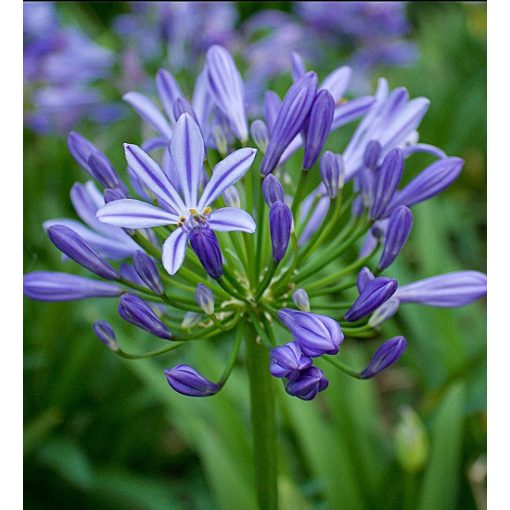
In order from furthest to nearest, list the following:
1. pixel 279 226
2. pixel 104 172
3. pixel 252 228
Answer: pixel 104 172 < pixel 279 226 < pixel 252 228

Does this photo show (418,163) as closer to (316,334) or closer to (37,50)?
(37,50)

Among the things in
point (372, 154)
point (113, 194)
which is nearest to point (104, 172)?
point (113, 194)

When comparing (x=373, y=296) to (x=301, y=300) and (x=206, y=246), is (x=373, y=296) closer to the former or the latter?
(x=301, y=300)

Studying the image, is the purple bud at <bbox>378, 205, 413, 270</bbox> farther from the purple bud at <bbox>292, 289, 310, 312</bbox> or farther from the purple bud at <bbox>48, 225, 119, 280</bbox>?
the purple bud at <bbox>48, 225, 119, 280</bbox>

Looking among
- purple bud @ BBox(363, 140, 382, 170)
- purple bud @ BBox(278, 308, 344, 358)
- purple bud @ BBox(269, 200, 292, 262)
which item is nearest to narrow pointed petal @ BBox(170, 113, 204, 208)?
purple bud @ BBox(269, 200, 292, 262)

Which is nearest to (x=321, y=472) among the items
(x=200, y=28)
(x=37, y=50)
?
(x=37, y=50)
